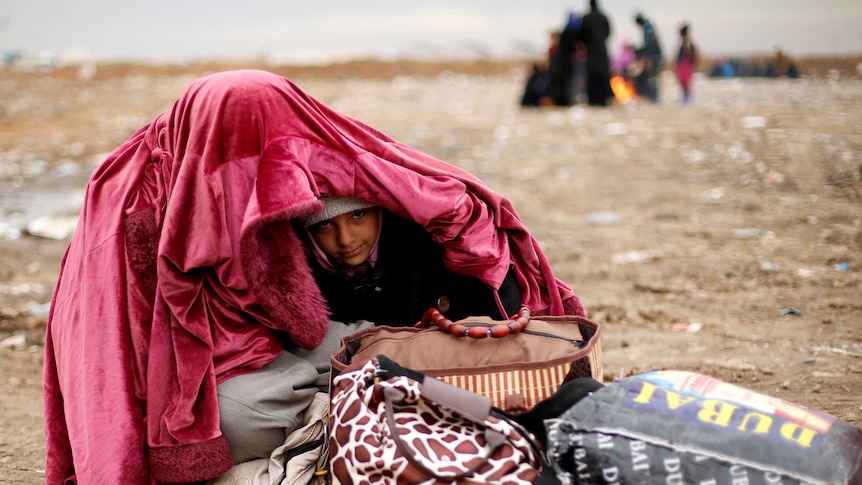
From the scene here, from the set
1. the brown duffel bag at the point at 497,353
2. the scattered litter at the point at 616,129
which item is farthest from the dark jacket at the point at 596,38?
the brown duffel bag at the point at 497,353

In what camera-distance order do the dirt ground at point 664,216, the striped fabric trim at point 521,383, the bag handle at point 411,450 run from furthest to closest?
the dirt ground at point 664,216 < the striped fabric trim at point 521,383 < the bag handle at point 411,450

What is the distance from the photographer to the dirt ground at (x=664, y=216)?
11.8 feet

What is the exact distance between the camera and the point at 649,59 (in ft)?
43.7

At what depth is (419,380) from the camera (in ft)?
6.15

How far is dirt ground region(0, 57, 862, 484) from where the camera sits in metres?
3.59

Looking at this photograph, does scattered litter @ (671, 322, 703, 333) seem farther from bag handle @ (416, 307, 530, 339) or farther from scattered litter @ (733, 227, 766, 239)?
bag handle @ (416, 307, 530, 339)

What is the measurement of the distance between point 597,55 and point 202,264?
1158 cm

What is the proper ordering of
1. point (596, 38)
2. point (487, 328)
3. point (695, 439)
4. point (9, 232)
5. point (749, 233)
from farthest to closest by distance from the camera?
point (596, 38)
point (9, 232)
point (749, 233)
point (487, 328)
point (695, 439)

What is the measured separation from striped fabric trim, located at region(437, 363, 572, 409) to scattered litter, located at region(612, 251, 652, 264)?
3.42 m

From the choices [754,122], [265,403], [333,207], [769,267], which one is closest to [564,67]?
[754,122]

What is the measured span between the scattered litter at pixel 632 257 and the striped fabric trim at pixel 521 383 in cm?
342

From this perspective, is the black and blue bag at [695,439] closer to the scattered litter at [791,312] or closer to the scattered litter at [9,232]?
the scattered litter at [791,312]

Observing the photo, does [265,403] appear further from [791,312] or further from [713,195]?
[713,195]

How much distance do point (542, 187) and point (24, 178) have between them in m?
5.17
